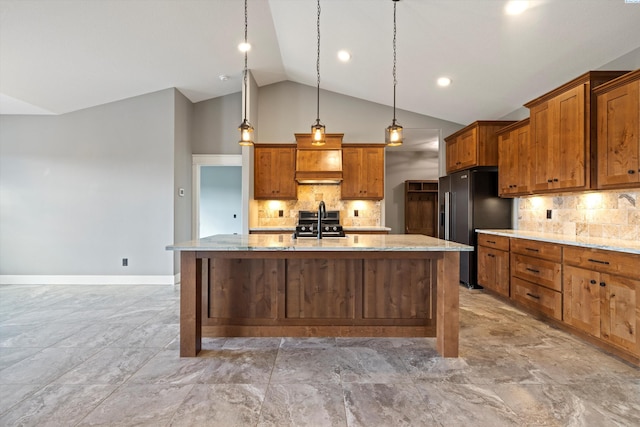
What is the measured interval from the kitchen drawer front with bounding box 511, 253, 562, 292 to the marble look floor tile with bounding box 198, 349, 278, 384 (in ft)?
8.71

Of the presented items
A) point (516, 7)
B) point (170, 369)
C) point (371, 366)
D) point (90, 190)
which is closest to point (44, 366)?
point (170, 369)

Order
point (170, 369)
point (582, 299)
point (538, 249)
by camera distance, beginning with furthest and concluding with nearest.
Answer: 1. point (538, 249)
2. point (582, 299)
3. point (170, 369)

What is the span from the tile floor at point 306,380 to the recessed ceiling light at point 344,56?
3.56m

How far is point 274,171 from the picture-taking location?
5.21 metres

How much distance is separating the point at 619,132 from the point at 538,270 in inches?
55.5

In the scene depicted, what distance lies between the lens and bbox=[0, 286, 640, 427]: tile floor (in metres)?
1.68

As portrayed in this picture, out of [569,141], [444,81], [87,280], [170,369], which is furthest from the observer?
[87,280]

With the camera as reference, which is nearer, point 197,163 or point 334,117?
point 197,163

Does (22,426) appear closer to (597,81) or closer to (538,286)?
(538,286)

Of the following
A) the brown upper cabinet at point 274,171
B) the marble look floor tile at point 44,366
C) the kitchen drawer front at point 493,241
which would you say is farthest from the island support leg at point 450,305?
the brown upper cabinet at point 274,171

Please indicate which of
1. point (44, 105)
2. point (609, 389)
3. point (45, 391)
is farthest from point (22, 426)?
point (44, 105)

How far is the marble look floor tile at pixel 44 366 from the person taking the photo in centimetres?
205

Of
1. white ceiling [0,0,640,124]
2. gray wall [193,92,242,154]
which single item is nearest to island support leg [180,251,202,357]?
white ceiling [0,0,640,124]

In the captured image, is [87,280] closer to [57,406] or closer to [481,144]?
[57,406]
